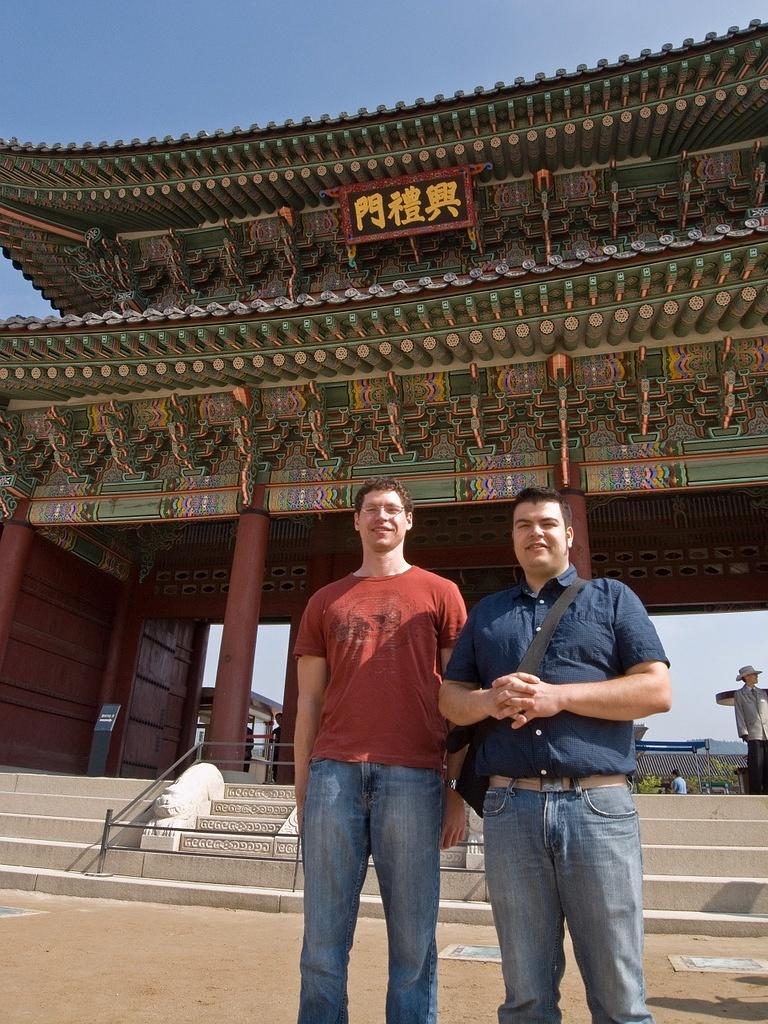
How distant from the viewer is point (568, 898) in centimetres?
A: 188

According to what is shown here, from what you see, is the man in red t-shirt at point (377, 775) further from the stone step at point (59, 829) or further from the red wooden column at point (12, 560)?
the red wooden column at point (12, 560)

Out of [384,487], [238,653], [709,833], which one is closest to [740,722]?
[709,833]

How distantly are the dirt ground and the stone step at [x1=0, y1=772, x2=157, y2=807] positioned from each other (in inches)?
120

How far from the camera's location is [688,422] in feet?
30.9

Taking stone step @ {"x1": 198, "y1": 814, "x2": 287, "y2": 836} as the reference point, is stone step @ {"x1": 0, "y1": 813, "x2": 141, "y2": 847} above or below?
below

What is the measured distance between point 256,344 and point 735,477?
6.48 m

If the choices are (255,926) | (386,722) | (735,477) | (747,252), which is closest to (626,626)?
(386,722)

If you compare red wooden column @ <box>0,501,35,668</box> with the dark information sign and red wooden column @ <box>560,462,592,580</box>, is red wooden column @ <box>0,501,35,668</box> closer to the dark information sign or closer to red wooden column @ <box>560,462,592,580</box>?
the dark information sign

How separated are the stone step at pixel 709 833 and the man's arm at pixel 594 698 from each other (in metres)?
5.65

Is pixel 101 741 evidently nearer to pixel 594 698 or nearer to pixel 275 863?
pixel 275 863

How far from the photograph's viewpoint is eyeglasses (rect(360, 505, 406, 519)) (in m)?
2.64

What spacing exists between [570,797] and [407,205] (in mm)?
Result: 12189

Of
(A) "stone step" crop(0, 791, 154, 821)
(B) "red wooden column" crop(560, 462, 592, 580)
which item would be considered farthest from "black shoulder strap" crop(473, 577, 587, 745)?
(A) "stone step" crop(0, 791, 154, 821)

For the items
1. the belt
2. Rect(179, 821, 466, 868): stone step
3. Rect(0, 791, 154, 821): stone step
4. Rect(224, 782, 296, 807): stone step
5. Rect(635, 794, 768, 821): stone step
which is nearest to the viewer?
the belt
